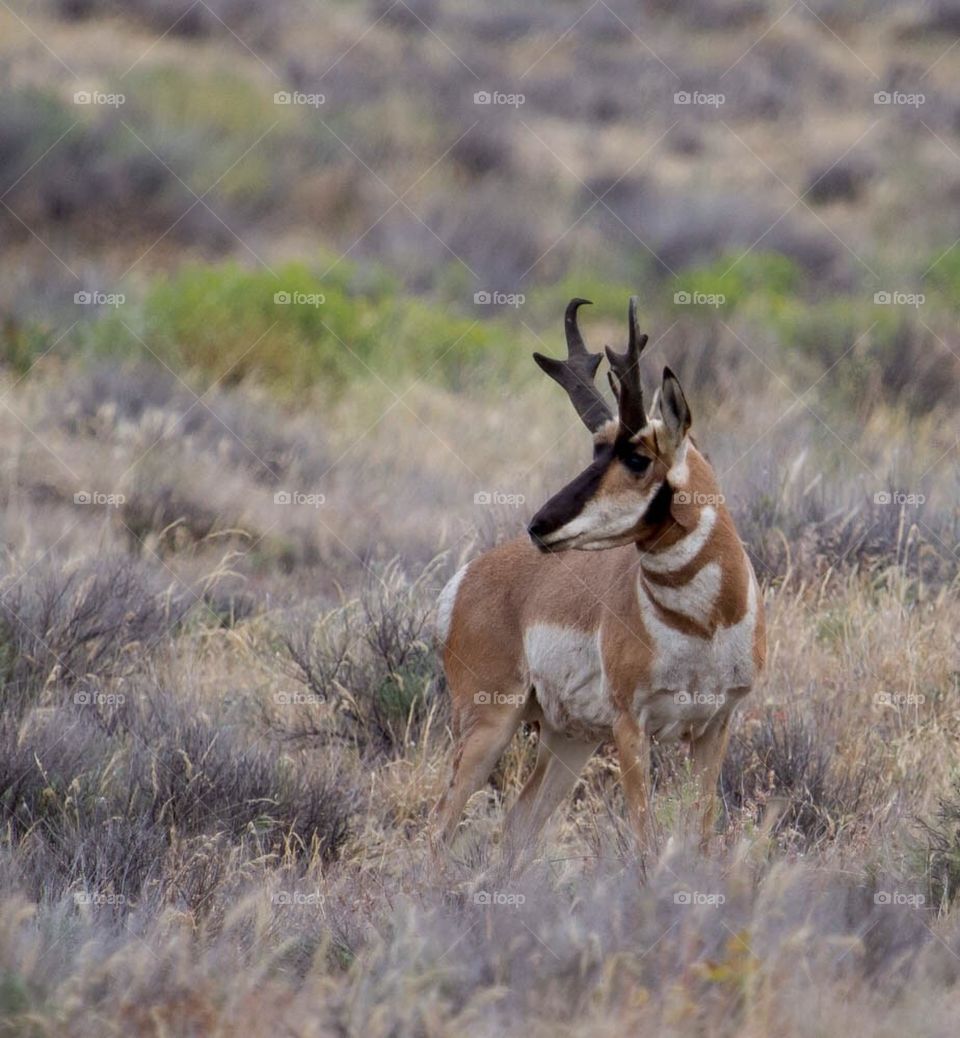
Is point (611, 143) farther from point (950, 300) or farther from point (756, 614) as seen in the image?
point (756, 614)

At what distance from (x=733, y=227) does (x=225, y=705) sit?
18.8 metres

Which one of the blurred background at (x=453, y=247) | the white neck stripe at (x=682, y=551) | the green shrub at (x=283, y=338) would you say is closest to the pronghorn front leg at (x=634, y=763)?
the white neck stripe at (x=682, y=551)

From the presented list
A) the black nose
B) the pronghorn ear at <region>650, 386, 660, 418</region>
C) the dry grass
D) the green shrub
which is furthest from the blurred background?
the black nose

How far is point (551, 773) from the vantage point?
26.8 feet

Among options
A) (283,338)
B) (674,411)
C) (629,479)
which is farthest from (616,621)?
(283,338)

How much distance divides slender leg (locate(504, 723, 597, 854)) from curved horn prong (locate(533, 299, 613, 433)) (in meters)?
A: 1.65

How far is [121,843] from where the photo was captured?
7.11 meters

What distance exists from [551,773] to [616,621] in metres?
1.11

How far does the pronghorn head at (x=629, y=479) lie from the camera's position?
22.0 feet

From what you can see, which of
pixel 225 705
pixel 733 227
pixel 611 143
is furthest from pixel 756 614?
pixel 611 143

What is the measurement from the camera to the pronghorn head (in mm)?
6707

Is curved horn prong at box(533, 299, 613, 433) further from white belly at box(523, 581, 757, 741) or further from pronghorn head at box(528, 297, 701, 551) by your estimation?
white belly at box(523, 581, 757, 741)

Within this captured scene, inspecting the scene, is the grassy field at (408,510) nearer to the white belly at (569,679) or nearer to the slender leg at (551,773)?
the slender leg at (551,773)

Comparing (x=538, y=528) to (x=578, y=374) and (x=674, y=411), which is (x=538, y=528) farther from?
(x=578, y=374)
